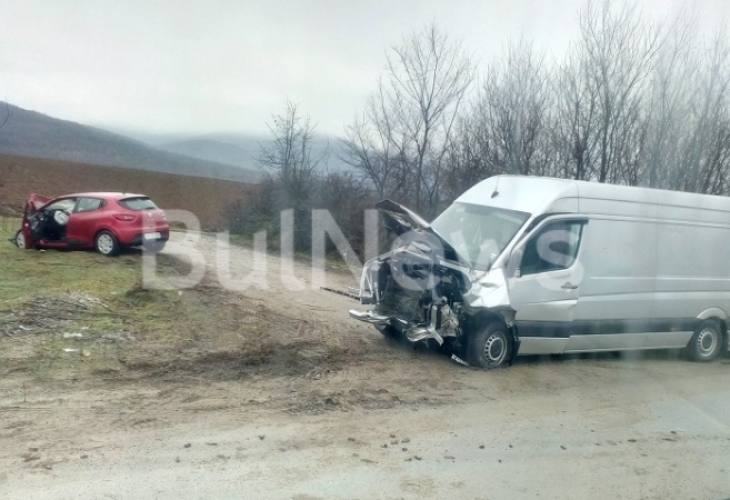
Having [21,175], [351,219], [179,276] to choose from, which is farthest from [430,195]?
[21,175]

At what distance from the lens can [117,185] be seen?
30156 millimetres

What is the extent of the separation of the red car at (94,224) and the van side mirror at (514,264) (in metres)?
8.94

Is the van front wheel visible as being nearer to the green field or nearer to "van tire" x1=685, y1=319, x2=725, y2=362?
"van tire" x1=685, y1=319, x2=725, y2=362

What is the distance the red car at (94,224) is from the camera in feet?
48.0

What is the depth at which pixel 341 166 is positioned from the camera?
22906 millimetres

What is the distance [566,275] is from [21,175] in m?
28.2

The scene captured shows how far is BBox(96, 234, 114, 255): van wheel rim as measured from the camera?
14578mm

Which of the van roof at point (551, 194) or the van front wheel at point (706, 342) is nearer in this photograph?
the van roof at point (551, 194)

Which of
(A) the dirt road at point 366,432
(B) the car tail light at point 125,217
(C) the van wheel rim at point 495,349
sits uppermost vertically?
(B) the car tail light at point 125,217

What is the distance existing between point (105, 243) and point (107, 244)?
0.18ft

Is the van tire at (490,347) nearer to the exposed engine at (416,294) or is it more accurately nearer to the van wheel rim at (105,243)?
the exposed engine at (416,294)
